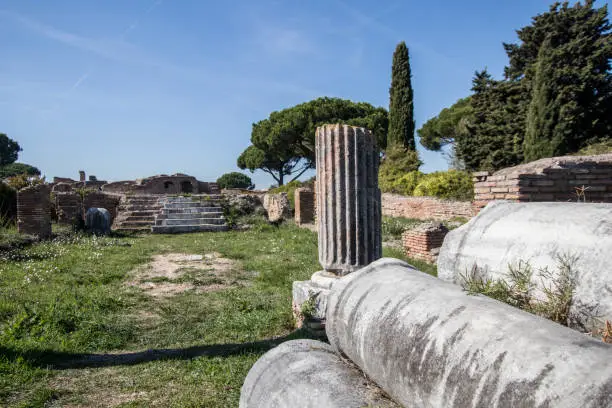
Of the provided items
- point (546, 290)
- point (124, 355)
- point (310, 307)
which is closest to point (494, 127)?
point (310, 307)

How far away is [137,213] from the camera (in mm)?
15984

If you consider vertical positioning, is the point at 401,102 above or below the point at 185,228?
above

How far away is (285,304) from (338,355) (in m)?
3.20

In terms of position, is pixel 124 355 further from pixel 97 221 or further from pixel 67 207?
pixel 67 207

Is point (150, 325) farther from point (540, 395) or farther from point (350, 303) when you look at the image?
point (540, 395)

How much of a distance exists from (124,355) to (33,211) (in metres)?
9.24

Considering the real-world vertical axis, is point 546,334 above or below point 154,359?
above

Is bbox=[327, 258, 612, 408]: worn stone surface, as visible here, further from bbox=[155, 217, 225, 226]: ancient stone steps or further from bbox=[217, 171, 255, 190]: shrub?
bbox=[217, 171, 255, 190]: shrub

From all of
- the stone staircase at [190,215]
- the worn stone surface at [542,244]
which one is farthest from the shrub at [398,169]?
the worn stone surface at [542,244]

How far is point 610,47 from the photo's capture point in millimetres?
14508

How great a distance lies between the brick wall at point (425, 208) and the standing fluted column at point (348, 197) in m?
8.49

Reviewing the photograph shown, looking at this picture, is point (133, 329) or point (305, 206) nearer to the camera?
point (133, 329)

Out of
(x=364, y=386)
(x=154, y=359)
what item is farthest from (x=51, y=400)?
(x=364, y=386)

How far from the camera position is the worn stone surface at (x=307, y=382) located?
54.9 inches
